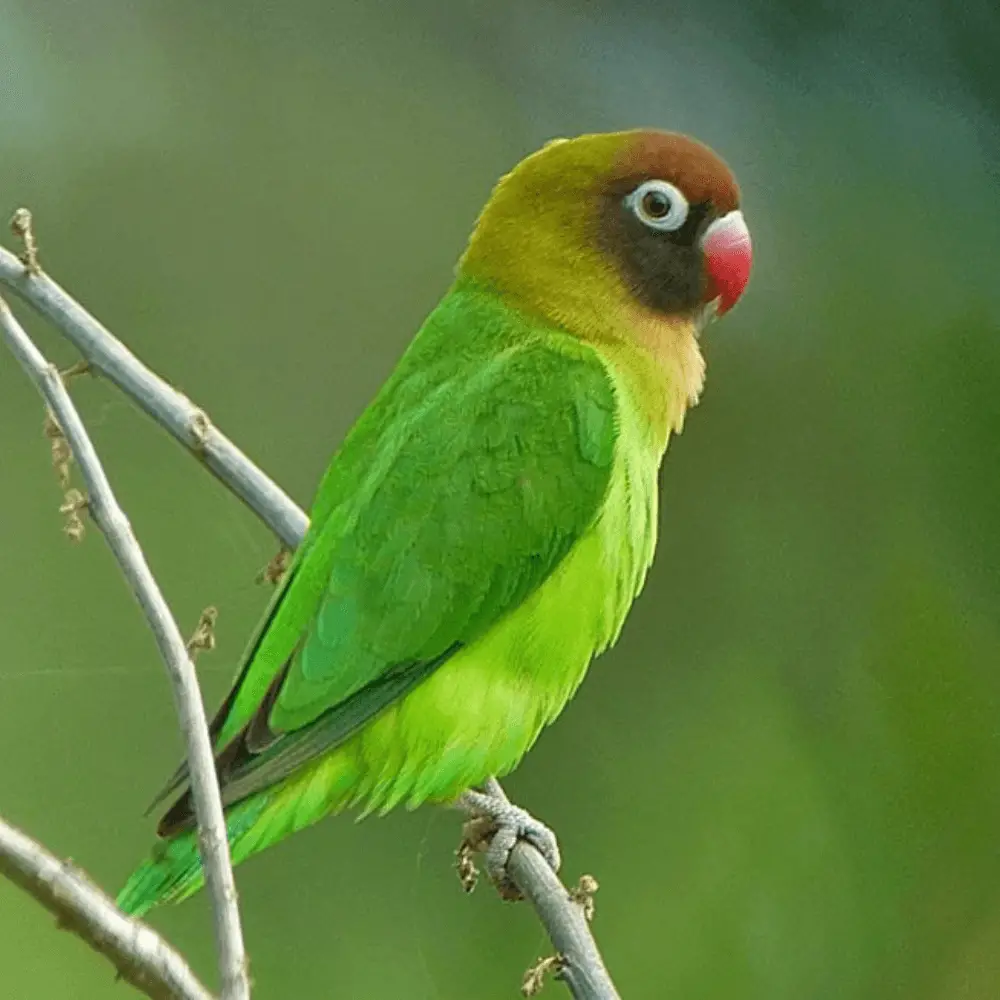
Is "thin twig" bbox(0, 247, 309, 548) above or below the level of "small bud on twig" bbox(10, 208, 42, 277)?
below

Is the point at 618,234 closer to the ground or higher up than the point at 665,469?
higher up

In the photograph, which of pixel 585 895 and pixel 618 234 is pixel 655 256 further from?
pixel 585 895

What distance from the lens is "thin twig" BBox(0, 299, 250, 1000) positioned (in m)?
0.85

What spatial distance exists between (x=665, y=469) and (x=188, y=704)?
103 centimetres

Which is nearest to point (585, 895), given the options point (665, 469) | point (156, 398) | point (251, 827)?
point (251, 827)

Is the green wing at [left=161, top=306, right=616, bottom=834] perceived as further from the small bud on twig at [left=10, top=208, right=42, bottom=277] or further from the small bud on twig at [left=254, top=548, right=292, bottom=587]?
the small bud on twig at [left=10, top=208, right=42, bottom=277]

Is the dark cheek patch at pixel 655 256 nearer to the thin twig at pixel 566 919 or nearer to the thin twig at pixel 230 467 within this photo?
the thin twig at pixel 230 467

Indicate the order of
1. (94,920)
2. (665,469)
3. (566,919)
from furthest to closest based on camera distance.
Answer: (665,469), (566,919), (94,920)

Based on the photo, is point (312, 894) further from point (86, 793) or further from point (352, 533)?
point (352, 533)

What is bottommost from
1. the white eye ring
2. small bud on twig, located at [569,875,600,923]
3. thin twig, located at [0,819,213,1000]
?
thin twig, located at [0,819,213,1000]

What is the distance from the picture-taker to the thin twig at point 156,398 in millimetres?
1241

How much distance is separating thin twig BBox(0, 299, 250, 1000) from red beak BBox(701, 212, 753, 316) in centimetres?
66

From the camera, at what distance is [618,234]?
4.67ft

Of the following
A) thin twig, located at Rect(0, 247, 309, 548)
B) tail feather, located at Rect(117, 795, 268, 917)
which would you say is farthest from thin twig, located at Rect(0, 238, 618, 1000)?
tail feather, located at Rect(117, 795, 268, 917)
